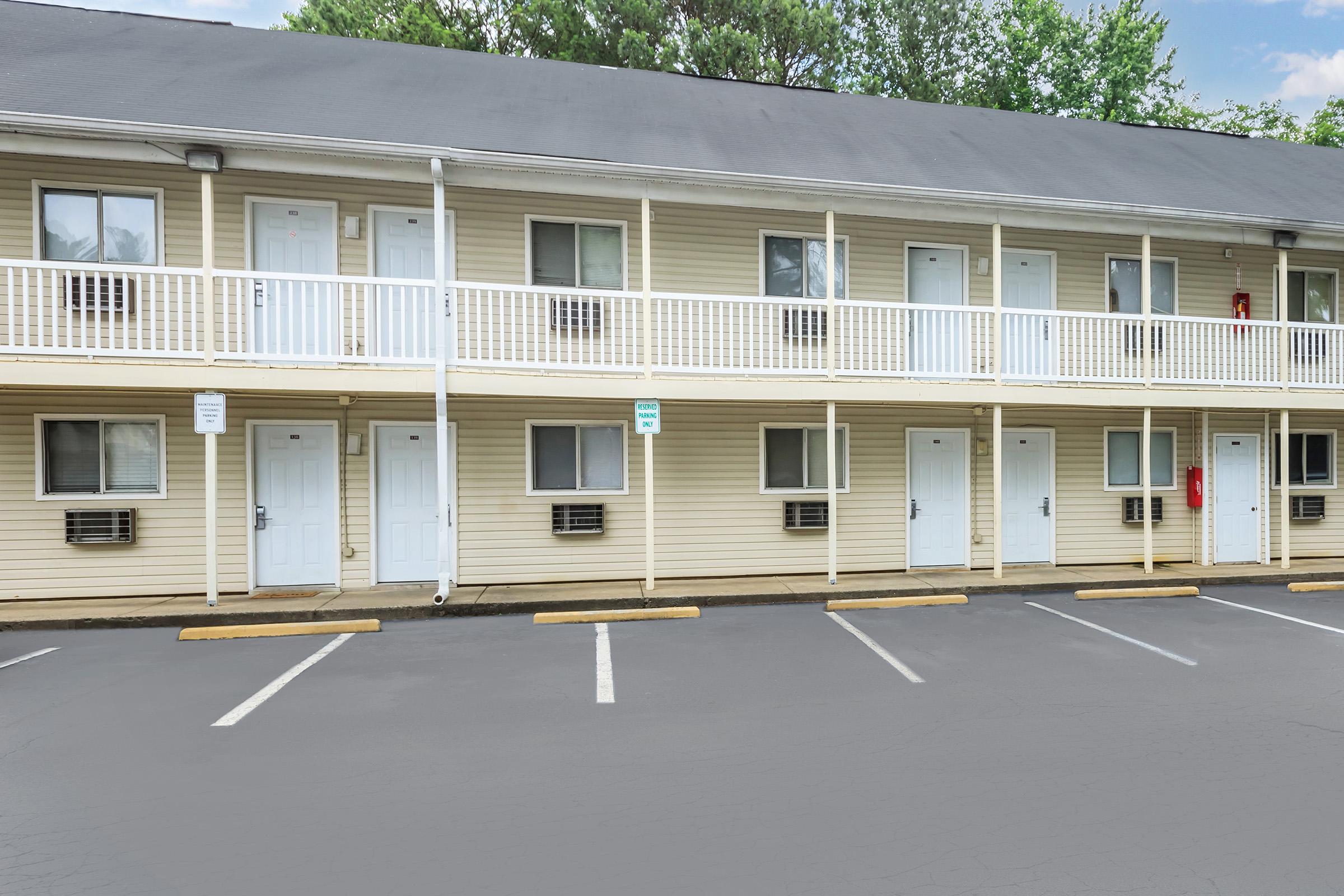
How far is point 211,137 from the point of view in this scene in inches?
293

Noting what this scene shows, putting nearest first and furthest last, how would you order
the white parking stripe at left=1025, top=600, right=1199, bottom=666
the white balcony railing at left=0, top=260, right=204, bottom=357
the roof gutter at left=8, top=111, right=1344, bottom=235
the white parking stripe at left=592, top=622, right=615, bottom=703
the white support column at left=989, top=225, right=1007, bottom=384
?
the white parking stripe at left=592, top=622, right=615, bottom=703 < the white parking stripe at left=1025, top=600, right=1199, bottom=666 < the roof gutter at left=8, top=111, right=1344, bottom=235 < the white balcony railing at left=0, top=260, right=204, bottom=357 < the white support column at left=989, top=225, right=1007, bottom=384

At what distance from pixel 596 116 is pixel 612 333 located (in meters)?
3.52

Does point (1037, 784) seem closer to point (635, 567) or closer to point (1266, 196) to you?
point (635, 567)

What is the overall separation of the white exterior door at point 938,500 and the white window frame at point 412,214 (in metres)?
6.98

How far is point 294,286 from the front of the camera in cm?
851

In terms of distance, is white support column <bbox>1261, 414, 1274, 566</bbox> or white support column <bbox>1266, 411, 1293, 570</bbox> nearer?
white support column <bbox>1266, 411, 1293, 570</bbox>

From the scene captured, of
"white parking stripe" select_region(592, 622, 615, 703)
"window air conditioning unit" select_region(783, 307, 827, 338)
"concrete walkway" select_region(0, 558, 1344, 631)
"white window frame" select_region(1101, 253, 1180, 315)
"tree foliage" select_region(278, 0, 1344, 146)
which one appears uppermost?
"tree foliage" select_region(278, 0, 1344, 146)

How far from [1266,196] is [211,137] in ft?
48.1

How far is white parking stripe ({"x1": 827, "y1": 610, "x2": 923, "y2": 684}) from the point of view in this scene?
6051 mm

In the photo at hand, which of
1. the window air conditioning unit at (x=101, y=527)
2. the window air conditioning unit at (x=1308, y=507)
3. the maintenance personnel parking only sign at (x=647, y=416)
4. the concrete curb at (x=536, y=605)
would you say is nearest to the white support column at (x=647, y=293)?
the maintenance personnel parking only sign at (x=647, y=416)

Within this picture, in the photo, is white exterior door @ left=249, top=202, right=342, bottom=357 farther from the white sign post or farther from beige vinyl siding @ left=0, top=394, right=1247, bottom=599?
beige vinyl siding @ left=0, top=394, right=1247, bottom=599

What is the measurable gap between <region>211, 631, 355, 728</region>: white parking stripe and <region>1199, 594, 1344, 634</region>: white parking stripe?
10477 millimetres

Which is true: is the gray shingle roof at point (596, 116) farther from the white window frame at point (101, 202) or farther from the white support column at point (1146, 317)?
the white window frame at point (101, 202)

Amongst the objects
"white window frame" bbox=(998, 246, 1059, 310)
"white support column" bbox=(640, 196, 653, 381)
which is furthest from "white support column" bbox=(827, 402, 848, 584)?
"white window frame" bbox=(998, 246, 1059, 310)
